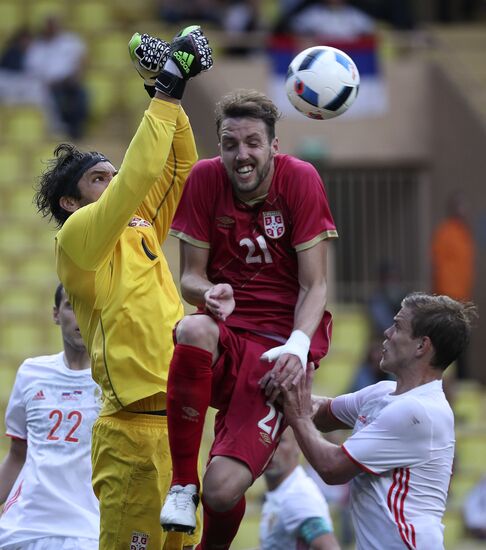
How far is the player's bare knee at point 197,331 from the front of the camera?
545 cm

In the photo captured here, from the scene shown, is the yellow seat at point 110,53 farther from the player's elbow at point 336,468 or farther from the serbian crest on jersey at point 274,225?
the player's elbow at point 336,468

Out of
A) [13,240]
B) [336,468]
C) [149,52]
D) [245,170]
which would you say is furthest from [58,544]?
[13,240]

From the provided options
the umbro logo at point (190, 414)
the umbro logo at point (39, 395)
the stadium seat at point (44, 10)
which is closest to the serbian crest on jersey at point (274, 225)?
the umbro logo at point (190, 414)

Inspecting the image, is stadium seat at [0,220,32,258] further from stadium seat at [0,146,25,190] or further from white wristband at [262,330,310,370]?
white wristband at [262,330,310,370]

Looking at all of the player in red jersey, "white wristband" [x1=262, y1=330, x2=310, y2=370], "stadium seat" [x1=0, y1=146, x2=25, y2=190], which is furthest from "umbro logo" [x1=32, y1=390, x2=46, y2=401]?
"stadium seat" [x1=0, y1=146, x2=25, y2=190]

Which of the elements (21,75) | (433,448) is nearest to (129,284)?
(433,448)

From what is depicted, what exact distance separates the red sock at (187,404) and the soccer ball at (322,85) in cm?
120

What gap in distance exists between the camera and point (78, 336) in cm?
668

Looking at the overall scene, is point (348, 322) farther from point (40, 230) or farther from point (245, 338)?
point (245, 338)

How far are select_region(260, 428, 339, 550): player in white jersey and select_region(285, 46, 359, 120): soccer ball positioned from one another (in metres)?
1.93

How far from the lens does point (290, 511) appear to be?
7.30 m

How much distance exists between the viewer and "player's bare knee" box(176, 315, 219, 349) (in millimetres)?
5449

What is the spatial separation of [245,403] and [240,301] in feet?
1.33

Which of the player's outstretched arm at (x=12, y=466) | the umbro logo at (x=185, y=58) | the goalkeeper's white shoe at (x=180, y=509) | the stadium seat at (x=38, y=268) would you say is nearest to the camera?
the goalkeeper's white shoe at (x=180, y=509)
